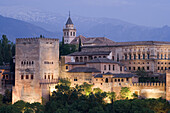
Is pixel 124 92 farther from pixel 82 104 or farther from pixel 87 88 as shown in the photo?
pixel 82 104

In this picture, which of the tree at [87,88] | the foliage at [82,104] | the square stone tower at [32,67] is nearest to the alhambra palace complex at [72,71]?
the square stone tower at [32,67]

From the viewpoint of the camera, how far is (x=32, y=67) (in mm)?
68250

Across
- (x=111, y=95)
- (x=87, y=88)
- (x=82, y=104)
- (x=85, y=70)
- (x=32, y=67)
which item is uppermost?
(x=32, y=67)

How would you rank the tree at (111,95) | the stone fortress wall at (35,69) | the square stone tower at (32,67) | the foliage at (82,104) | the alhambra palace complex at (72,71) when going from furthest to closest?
1. the square stone tower at (32,67)
2. the stone fortress wall at (35,69)
3. the alhambra palace complex at (72,71)
4. the tree at (111,95)
5. the foliage at (82,104)

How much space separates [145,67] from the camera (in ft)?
259

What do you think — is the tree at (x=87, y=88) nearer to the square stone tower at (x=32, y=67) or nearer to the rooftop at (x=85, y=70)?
the rooftop at (x=85, y=70)

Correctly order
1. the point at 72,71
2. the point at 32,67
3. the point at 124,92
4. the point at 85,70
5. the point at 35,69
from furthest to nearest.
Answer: the point at 72,71
the point at 85,70
the point at 32,67
the point at 35,69
the point at 124,92

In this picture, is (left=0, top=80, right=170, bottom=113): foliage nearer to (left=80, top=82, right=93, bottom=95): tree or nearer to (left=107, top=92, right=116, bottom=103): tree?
(left=107, top=92, right=116, bottom=103): tree

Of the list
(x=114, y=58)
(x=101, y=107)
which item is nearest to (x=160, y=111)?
Result: (x=101, y=107)

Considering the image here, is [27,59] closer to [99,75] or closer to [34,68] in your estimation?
[34,68]

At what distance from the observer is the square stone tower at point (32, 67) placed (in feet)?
222

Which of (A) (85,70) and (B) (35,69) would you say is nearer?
(B) (35,69)

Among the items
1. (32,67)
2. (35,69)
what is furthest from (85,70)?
(32,67)

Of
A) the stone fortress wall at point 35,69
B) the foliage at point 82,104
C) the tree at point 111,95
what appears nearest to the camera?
the foliage at point 82,104
